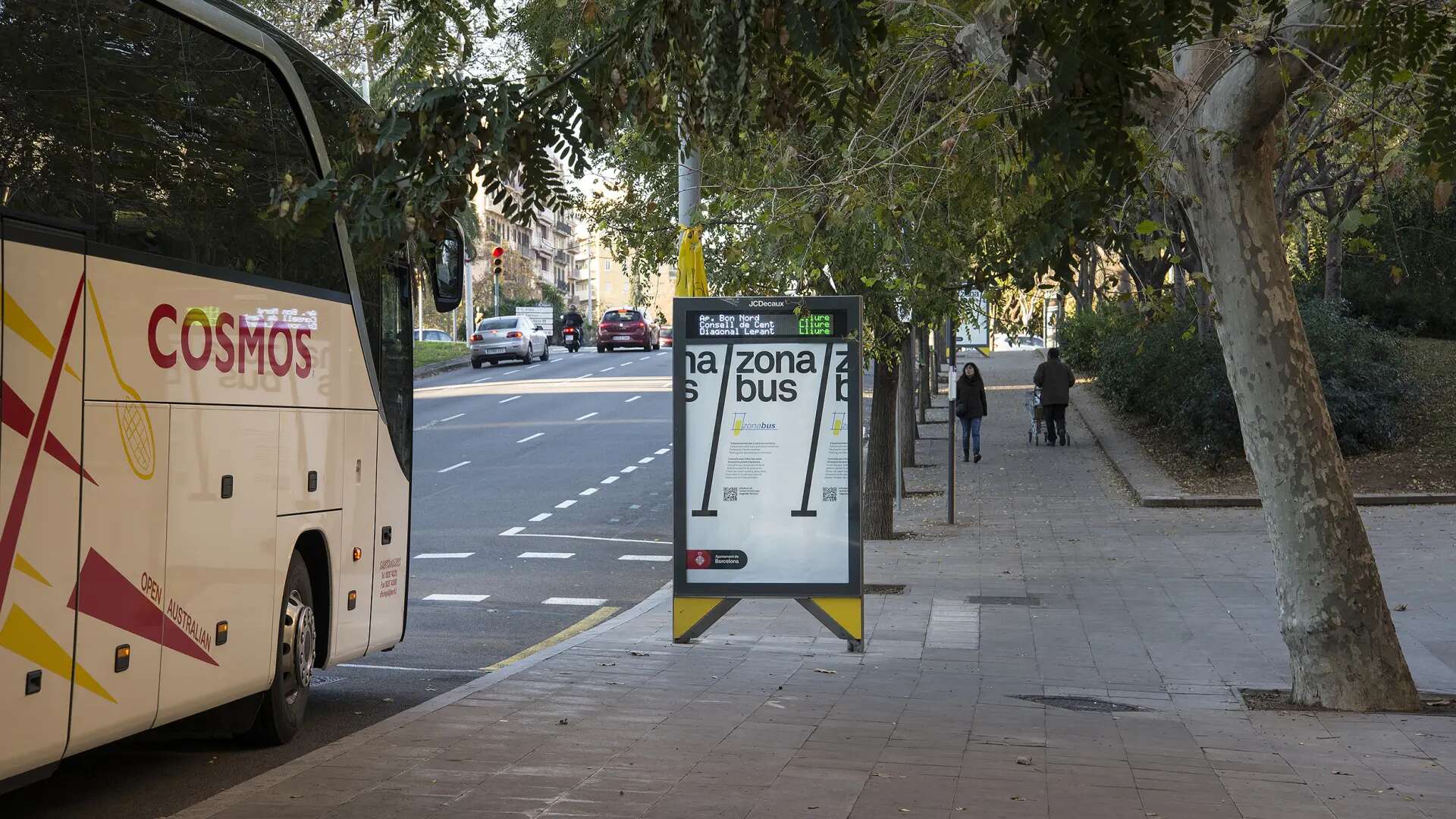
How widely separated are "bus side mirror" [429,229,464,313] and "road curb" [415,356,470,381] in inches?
1609

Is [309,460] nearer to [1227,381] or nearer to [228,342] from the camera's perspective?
[228,342]

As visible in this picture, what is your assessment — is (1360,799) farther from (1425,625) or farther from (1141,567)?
(1141,567)

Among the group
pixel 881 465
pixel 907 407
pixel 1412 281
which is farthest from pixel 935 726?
pixel 1412 281

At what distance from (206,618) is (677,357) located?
15.9ft

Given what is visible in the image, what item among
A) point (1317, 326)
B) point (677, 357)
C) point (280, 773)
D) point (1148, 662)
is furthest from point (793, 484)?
point (1317, 326)

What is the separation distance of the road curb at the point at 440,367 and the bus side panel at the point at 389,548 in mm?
41376

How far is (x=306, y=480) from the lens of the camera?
7.95 m

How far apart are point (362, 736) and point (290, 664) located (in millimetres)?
613

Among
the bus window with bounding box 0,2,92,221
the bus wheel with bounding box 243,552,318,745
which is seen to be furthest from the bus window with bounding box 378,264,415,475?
the bus window with bounding box 0,2,92,221

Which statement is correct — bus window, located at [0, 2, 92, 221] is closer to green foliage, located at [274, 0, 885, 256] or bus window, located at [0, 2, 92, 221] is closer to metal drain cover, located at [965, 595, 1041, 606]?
green foliage, located at [274, 0, 885, 256]

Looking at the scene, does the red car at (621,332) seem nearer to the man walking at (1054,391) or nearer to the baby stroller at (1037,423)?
the baby stroller at (1037,423)

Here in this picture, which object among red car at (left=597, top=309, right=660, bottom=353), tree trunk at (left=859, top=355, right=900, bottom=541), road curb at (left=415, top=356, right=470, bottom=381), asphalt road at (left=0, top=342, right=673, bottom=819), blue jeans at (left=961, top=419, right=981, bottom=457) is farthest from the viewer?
red car at (left=597, top=309, right=660, bottom=353)

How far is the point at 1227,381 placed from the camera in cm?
2364

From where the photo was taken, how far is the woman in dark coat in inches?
1059
